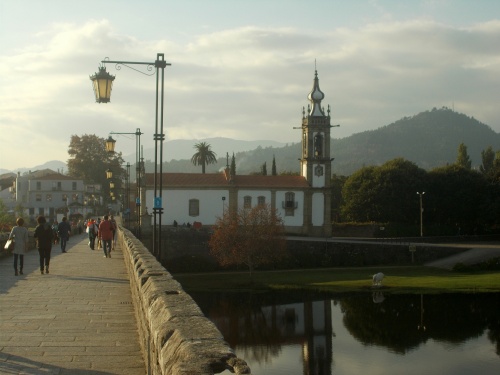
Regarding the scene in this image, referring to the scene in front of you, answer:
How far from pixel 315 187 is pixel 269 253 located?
15462 mm

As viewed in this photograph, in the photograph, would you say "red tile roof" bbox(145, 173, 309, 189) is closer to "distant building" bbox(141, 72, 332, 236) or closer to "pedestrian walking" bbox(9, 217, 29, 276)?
"distant building" bbox(141, 72, 332, 236)

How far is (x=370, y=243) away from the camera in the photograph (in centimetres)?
5594

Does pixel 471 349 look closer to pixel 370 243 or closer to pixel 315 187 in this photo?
pixel 370 243

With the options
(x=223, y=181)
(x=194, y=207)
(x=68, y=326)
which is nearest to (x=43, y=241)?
(x=68, y=326)

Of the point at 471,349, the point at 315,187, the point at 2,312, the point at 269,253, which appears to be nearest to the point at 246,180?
the point at 315,187

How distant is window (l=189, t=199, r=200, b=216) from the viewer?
214 ft

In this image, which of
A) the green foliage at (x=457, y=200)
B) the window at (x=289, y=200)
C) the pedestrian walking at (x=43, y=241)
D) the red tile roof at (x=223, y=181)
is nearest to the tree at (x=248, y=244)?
the red tile roof at (x=223, y=181)

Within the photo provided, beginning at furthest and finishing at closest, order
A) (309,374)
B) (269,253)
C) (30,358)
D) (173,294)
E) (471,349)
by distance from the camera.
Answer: (269,253) < (471,349) < (309,374) < (30,358) < (173,294)

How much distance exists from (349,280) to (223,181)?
71.2ft

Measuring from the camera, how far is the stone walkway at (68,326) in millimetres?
6867

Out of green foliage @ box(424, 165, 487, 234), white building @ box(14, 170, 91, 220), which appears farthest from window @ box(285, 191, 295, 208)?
white building @ box(14, 170, 91, 220)

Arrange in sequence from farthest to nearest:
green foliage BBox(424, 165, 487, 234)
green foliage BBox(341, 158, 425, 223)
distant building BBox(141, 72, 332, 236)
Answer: green foliage BBox(341, 158, 425, 223)
green foliage BBox(424, 165, 487, 234)
distant building BBox(141, 72, 332, 236)

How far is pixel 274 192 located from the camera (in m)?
66.2

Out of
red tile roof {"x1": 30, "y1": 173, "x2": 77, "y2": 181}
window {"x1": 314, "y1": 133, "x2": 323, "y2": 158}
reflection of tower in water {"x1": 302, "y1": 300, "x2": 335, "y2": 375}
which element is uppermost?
window {"x1": 314, "y1": 133, "x2": 323, "y2": 158}
